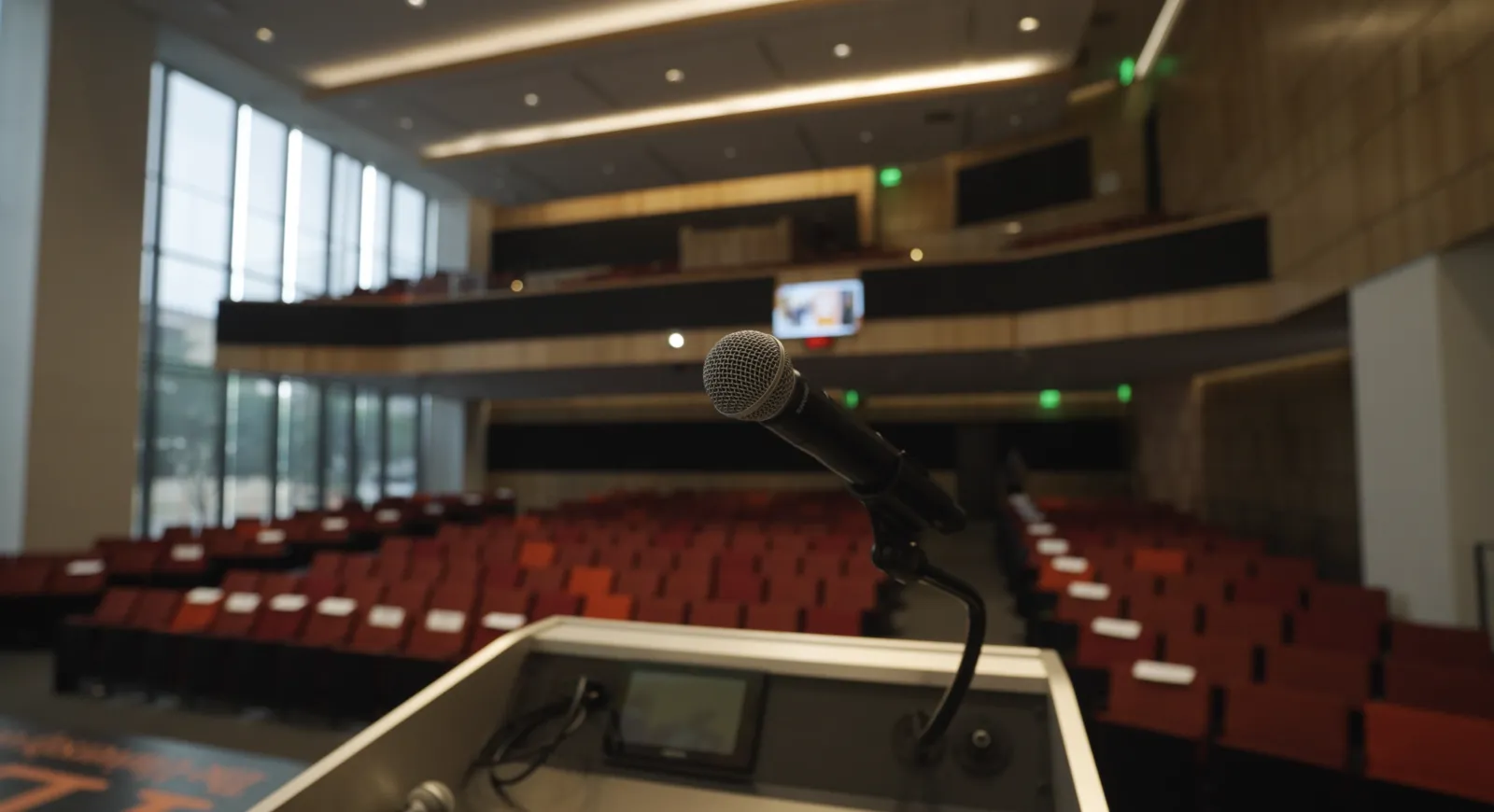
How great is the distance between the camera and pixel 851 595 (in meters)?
5.16

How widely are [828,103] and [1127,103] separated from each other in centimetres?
461

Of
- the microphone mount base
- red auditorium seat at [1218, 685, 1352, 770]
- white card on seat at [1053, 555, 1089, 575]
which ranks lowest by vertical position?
red auditorium seat at [1218, 685, 1352, 770]

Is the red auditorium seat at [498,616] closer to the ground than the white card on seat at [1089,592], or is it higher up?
closer to the ground

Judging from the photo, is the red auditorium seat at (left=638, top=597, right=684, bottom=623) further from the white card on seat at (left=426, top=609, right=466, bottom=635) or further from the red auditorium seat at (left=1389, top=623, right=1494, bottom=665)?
the red auditorium seat at (left=1389, top=623, right=1494, bottom=665)

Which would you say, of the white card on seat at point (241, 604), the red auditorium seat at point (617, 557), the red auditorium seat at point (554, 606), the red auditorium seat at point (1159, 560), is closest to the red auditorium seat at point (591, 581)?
→ the red auditorium seat at point (554, 606)

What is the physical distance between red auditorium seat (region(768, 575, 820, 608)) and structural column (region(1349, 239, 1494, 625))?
3.54 meters

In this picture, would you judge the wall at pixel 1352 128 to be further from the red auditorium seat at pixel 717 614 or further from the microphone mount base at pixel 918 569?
the microphone mount base at pixel 918 569

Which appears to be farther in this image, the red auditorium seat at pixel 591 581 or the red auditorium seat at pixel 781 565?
the red auditorium seat at pixel 781 565

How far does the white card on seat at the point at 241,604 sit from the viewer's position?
490 cm

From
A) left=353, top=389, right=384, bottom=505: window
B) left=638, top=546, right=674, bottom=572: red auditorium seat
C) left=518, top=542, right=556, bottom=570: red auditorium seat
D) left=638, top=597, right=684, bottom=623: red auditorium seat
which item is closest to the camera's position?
left=638, top=597, right=684, bottom=623: red auditorium seat

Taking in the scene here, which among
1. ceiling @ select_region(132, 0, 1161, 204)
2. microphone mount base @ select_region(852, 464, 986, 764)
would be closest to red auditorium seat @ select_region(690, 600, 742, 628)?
microphone mount base @ select_region(852, 464, 986, 764)

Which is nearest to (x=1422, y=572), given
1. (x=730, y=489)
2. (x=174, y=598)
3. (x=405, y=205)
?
(x=174, y=598)

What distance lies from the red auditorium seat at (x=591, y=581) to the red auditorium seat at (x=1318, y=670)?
3793 millimetres

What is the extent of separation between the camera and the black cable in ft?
3.68
